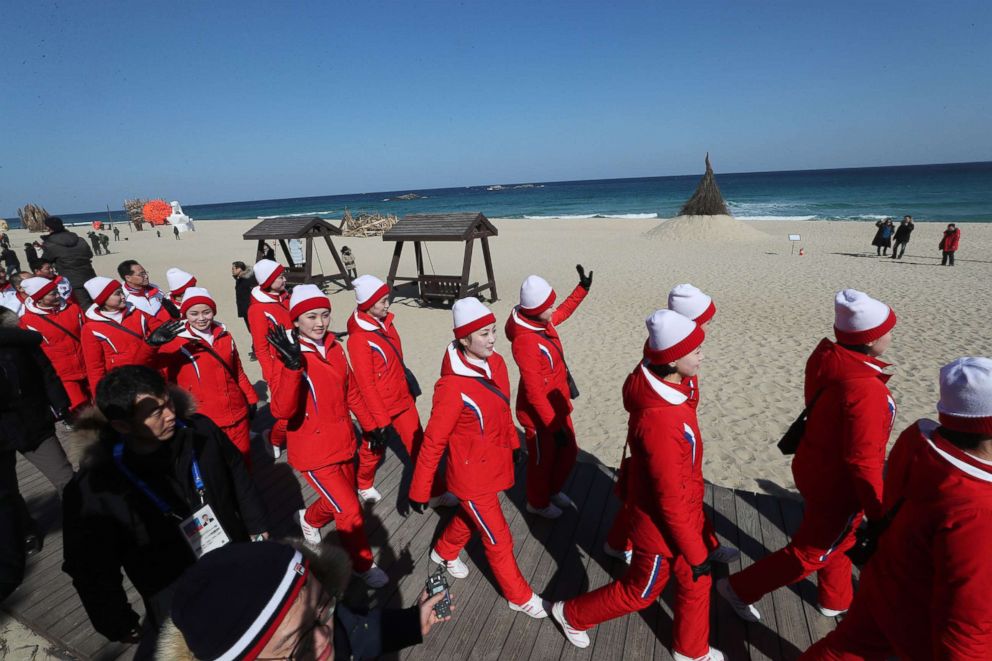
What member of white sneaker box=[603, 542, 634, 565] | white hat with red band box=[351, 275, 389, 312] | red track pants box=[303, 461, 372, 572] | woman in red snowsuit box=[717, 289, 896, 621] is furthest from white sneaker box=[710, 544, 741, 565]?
white hat with red band box=[351, 275, 389, 312]

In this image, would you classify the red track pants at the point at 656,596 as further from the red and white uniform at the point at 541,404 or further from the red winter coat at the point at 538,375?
the red winter coat at the point at 538,375

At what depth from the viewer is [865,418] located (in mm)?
2270

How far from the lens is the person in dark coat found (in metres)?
8.30

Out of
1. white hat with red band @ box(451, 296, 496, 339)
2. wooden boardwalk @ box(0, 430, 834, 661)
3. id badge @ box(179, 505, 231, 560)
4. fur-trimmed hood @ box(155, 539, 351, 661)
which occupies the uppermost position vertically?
white hat with red band @ box(451, 296, 496, 339)

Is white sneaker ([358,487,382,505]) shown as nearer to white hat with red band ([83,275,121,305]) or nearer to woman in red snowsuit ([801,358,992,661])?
white hat with red band ([83,275,121,305])

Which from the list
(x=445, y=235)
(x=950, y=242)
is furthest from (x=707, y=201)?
(x=445, y=235)

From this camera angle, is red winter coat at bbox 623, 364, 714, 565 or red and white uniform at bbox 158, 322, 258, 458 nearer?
red winter coat at bbox 623, 364, 714, 565

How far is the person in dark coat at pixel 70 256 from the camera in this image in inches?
327

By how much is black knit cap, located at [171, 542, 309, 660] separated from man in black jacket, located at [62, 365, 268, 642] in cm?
132

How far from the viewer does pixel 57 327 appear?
15.9ft

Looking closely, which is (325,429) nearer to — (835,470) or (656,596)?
(656,596)

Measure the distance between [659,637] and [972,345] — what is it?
10.2 m

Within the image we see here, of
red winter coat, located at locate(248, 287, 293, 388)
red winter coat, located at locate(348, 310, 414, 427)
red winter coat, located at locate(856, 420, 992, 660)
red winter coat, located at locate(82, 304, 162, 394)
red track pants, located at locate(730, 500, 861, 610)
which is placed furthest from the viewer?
red winter coat, located at locate(248, 287, 293, 388)

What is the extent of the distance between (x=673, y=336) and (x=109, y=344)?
5092 mm
